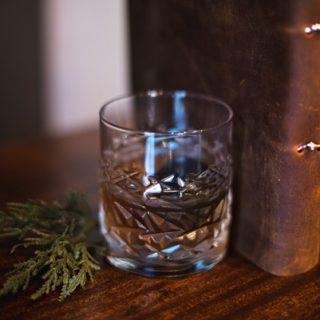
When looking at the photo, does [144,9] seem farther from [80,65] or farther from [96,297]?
[80,65]

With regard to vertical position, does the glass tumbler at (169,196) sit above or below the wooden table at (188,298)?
above

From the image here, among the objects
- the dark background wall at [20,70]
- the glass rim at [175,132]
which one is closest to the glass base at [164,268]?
the glass rim at [175,132]

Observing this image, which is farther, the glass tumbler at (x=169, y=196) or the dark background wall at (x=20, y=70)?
the dark background wall at (x=20, y=70)

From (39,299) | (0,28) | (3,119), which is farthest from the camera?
(3,119)

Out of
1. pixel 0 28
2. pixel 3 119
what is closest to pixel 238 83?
pixel 0 28

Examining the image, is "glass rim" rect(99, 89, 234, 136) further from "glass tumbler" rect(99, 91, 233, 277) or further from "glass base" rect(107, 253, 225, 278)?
"glass base" rect(107, 253, 225, 278)

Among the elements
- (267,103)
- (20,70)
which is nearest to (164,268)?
(267,103)

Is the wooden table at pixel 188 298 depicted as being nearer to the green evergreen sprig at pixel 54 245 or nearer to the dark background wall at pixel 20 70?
the green evergreen sprig at pixel 54 245
